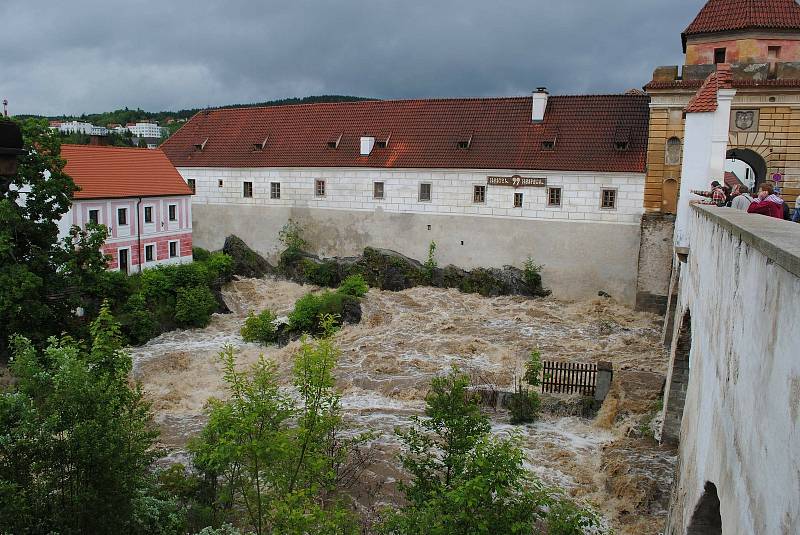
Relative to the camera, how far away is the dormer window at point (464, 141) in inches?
1083

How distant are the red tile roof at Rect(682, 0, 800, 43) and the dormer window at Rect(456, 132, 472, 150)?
8778mm

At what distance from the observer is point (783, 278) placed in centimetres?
330

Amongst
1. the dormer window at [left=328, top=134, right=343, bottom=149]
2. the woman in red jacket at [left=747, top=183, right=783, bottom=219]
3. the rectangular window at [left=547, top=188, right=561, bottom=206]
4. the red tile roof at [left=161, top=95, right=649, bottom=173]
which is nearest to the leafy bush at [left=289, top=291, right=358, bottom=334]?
the red tile roof at [left=161, top=95, right=649, bottom=173]

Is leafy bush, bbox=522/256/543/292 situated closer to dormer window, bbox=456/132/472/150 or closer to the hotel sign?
the hotel sign

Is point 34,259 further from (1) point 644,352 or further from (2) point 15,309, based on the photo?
(1) point 644,352

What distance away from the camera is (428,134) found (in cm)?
2861

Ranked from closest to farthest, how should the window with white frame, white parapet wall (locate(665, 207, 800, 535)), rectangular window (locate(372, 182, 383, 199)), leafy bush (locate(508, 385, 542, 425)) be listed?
white parapet wall (locate(665, 207, 800, 535)), leafy bush (locate(508, 385, 542, 425)), the window with white frame, rectangular window (locate(372, 182, 383, 199))

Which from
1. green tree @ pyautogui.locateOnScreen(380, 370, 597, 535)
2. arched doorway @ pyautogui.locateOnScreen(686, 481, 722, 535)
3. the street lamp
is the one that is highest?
the street lamp

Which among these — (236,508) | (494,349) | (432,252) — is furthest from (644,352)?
(236,508)

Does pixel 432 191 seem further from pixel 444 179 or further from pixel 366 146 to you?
pixel 366 146

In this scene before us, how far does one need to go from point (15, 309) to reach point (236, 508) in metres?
10.1

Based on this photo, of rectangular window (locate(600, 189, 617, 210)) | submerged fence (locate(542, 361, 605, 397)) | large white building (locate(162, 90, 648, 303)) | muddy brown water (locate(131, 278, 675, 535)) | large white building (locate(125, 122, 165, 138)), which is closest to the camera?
muddy brown water (locate(131, 278, 675, 535))

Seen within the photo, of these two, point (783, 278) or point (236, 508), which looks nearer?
point (783, 278)

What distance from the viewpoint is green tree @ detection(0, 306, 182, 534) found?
7.26 m
